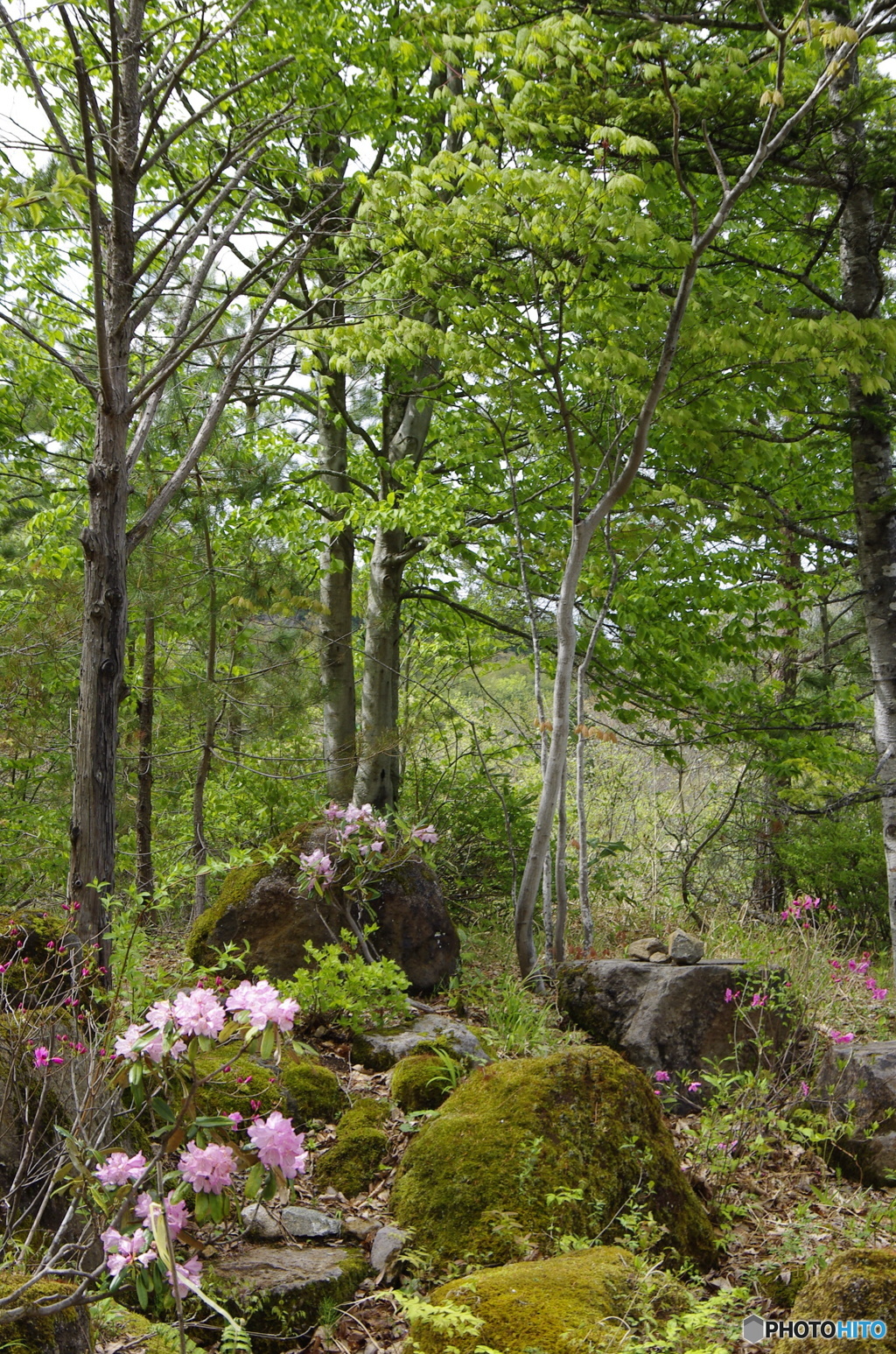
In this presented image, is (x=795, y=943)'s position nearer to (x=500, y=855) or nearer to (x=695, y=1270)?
(x=500, y=855)

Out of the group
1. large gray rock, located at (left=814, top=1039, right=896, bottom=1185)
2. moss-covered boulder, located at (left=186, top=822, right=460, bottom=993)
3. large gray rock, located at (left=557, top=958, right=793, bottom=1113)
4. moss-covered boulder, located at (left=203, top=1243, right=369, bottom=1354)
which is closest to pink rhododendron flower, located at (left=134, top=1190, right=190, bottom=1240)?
moss-covered boulder, located at (left=203, top=1243, right=369, bottom=1354)

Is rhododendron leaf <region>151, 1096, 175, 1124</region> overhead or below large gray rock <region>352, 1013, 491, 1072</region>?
overhead

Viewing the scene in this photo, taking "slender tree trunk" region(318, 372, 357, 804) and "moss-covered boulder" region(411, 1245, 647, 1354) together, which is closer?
"moss-covered boulder" region(411, 1245, 647, 1354)

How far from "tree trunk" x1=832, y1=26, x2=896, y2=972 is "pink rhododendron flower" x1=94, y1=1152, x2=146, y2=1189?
6350 millimetres

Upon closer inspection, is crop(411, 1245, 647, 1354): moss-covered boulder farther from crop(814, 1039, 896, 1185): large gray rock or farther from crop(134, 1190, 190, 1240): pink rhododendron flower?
crop(814, 1039, 896, 1185): large gray rock

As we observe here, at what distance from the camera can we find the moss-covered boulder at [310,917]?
5664 mm

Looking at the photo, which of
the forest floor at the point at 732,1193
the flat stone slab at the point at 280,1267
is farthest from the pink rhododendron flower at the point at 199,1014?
the flat stone slab at the point at 280,1267

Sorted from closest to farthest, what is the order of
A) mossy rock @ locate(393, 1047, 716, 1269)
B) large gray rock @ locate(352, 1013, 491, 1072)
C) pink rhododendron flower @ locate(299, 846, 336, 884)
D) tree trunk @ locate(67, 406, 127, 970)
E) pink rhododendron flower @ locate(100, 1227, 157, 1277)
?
pink rhododendron flower @ locate(100, 1227, 157, 1277) < mossy rock @ locate(393, 1047, 716, 1269) < tree trunk @ locate(67, 406, 127, 970) < large gray rock @ locate(352, 1013, 491, 1072) < pink rhododendron flower @ locate(299, 846, 336, 884)

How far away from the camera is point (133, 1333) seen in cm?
252

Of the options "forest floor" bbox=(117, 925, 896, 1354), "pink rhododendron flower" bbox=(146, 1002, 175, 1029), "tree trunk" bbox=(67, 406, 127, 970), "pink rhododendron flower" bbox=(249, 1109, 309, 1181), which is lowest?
"forest floor" bbox=(117, 925, 896, 1354)

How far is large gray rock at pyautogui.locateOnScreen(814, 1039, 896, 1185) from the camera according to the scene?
4160 millimetres

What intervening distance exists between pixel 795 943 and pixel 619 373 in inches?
180

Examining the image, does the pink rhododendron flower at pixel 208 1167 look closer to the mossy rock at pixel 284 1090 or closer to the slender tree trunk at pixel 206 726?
the mossy rock at pixel 284 1090

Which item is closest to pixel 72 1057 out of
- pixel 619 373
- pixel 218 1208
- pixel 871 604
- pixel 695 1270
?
pixel 218 1208
